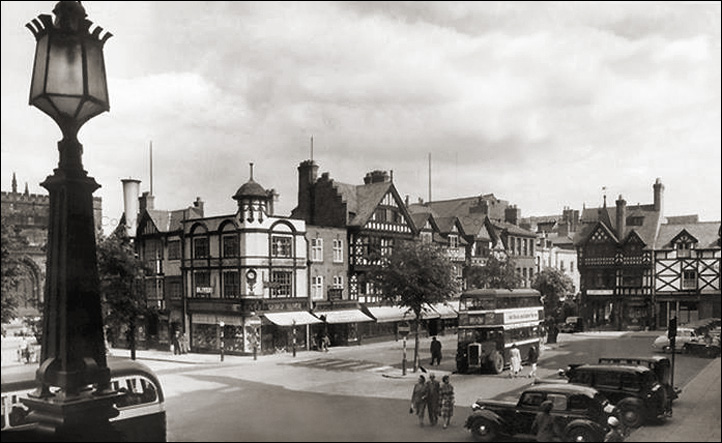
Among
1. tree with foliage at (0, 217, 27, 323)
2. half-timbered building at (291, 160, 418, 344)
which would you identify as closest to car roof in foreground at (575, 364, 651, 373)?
tree with foliage at (0, 217, 27, 323)

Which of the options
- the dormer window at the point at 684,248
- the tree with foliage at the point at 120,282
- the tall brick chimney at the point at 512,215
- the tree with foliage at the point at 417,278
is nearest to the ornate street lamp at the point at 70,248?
the tree with foliage at the point at 120,282

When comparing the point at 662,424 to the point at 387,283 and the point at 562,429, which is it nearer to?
the point at 562,429

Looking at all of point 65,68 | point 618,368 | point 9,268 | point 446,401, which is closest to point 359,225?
point 618,368

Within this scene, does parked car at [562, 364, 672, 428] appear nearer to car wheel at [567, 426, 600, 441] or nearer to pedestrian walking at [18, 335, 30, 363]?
car wheel at [567, 426, 600, 441]

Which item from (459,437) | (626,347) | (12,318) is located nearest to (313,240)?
(626,347)

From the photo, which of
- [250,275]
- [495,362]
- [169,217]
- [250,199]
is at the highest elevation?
[250,199]

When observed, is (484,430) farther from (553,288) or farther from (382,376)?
(553,288)
